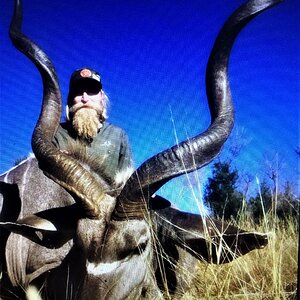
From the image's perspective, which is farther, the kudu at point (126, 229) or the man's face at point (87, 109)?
the man's face at point (87, 109)

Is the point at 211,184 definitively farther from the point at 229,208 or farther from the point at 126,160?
the point at 126,160

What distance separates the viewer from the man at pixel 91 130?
392 cm

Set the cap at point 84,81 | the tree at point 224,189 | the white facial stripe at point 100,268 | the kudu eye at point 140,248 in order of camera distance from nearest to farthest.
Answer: the white facial stripe at point 100,268 < the kudu eye at point 140,248 < the cap at point 84,81 < the tree at point 224,189

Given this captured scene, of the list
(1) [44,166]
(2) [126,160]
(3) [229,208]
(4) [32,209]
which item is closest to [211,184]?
(3) [229,208]

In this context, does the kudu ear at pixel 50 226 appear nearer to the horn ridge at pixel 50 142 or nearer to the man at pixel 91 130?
the horn ridge at pixel 50 142

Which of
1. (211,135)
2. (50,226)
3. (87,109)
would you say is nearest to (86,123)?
(87,109)

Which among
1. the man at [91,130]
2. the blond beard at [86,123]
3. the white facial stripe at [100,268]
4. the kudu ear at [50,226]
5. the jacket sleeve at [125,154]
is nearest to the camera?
the white facial stripe at [100,268]

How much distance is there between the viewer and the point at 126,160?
4.66 metres

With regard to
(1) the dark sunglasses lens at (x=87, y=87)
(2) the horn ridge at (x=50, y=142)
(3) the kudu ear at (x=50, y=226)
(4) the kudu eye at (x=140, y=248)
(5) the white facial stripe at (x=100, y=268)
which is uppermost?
(1) the dark sunglasses lens at (x=87, y=87)

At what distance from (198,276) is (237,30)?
1.51 meters

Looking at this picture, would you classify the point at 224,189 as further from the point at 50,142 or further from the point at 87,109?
the point at 50,142

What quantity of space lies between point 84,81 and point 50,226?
7.17 ft

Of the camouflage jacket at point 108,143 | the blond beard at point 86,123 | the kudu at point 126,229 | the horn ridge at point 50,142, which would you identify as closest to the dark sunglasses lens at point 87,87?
the blond beard at point 86,123

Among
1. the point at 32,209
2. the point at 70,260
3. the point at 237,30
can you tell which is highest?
the point at 237,30
